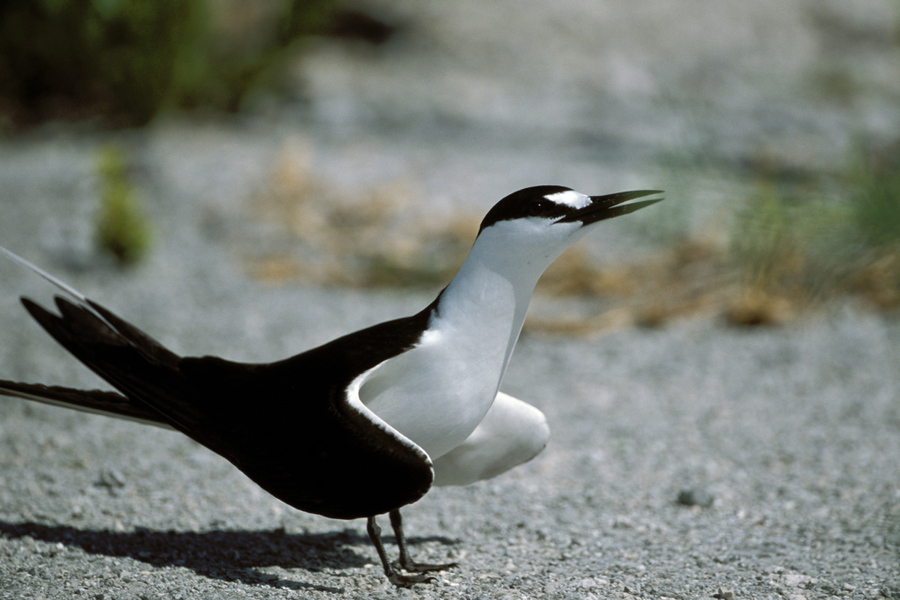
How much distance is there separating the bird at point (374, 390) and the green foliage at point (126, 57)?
19.7 ft

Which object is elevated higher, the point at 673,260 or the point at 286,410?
the point at 673,260

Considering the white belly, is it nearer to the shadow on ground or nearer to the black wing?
the black wing

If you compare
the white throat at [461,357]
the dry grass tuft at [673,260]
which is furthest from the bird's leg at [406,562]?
the dry grass tuft at [673,260]

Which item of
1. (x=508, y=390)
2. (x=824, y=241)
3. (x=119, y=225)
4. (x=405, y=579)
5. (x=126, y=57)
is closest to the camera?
(x=405, y=579)

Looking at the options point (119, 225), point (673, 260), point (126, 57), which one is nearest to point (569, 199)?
point (673, 260)

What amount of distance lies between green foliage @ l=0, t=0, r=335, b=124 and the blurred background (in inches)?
0.9

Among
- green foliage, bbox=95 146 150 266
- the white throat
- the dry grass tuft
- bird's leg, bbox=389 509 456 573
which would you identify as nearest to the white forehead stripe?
the white throat

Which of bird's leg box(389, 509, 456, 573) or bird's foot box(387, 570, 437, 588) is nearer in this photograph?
bird's foot box(387, 570, 437, 588)

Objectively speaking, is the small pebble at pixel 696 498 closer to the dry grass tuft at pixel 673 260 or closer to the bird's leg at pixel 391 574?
the bird's leg at pixel 391 574

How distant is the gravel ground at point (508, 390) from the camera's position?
8.46 feet

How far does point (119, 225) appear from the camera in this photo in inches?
222

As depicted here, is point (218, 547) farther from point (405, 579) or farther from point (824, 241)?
point (824, 241)

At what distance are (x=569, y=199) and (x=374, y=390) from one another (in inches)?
27.0

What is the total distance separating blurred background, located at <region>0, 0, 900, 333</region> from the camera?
5.25 metres
